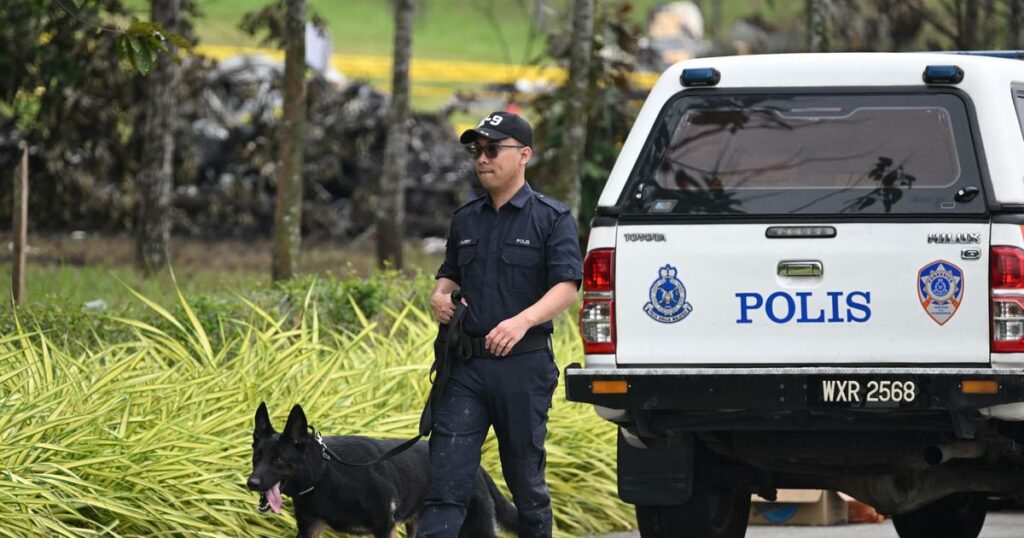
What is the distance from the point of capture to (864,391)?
7.55 m

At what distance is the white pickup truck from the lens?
24.6 feet

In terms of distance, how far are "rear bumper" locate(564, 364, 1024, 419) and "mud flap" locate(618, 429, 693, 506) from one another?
1.10 feet

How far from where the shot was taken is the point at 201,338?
33.9 ft

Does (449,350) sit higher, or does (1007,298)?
(1007,298)

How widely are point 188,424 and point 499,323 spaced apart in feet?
7.92

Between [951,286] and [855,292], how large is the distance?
0.36 m

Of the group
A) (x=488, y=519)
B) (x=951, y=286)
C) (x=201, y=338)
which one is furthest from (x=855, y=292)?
(x=201, y=338)

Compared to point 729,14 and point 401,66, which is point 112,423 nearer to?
point 401,66

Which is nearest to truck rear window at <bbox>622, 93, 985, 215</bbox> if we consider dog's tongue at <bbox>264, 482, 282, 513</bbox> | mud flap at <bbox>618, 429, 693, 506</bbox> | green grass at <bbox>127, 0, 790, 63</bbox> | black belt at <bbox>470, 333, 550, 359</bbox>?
black belt at <bbox>470, 333, 550, 359</bbox>

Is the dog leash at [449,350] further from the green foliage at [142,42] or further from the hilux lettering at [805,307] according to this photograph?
the green foliage at [142,42]

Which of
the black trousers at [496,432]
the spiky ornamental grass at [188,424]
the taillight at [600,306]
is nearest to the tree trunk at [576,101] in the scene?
the spiky ornamental grass at [188,424]

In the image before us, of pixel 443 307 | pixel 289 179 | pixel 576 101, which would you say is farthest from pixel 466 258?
pixel 289 179

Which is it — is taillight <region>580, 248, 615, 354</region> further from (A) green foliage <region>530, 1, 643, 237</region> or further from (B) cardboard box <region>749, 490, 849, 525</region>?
(A) green foliage <region>530, 1, 643, 237</region>

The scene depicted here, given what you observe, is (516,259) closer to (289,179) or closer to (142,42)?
(142,42)
